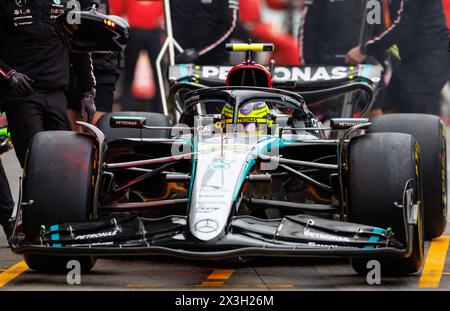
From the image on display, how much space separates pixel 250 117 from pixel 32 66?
1986mm

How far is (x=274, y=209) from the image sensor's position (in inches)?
355

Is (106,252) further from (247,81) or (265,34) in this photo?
(265,34)

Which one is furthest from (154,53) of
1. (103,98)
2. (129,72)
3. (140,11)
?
(103,98)

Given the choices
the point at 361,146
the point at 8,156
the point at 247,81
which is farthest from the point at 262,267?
the point at 8,156

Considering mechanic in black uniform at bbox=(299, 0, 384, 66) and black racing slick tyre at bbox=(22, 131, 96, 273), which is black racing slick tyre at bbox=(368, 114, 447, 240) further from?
mechanic in black uniform at bbox=(299, 0, 384, 66)

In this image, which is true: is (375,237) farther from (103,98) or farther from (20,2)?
(103,98)

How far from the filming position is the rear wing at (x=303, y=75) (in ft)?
41.0

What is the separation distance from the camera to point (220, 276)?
8.47m

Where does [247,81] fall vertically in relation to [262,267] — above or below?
above

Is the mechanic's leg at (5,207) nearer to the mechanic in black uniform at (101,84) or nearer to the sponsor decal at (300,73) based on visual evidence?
the mechanic in black uniform at (101,84)

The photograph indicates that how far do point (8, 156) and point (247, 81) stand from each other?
233 inches

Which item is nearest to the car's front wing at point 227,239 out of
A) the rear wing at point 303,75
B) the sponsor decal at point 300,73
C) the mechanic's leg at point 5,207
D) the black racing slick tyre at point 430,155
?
the black racing slick tyre at point 430,155

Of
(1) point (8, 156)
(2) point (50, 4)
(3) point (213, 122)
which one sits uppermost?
(2) point (50, 4)
